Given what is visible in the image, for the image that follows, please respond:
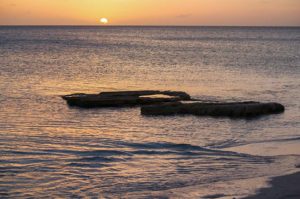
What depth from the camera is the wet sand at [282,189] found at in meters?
11.1

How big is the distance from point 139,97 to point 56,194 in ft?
44.3

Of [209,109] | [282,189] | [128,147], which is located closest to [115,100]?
[209,109]

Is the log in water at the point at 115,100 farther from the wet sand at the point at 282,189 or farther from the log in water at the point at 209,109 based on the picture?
the wet sand at the point at 282,189

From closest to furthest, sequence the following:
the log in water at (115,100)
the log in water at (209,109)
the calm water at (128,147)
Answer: the calm water at (128,147)
the log in water at (209,109)
the log in water at (115,100)

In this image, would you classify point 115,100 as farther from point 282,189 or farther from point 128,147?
point 282,189

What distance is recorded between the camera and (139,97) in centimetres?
2500

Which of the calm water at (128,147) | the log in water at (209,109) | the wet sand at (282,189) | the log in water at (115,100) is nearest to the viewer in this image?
the wet sand at (282,189)

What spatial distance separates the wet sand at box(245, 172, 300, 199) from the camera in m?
11.1

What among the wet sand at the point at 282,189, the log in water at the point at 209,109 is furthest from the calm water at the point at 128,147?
the log in water at the point at 209,109

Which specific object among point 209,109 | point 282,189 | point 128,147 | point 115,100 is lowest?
point 282,189

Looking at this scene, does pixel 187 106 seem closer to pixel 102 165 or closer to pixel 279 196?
pixel 102 165

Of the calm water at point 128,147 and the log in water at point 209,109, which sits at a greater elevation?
the log in water at point 209,109

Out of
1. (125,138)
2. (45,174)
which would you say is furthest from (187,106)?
(45,174)

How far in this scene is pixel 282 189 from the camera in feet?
38.2
